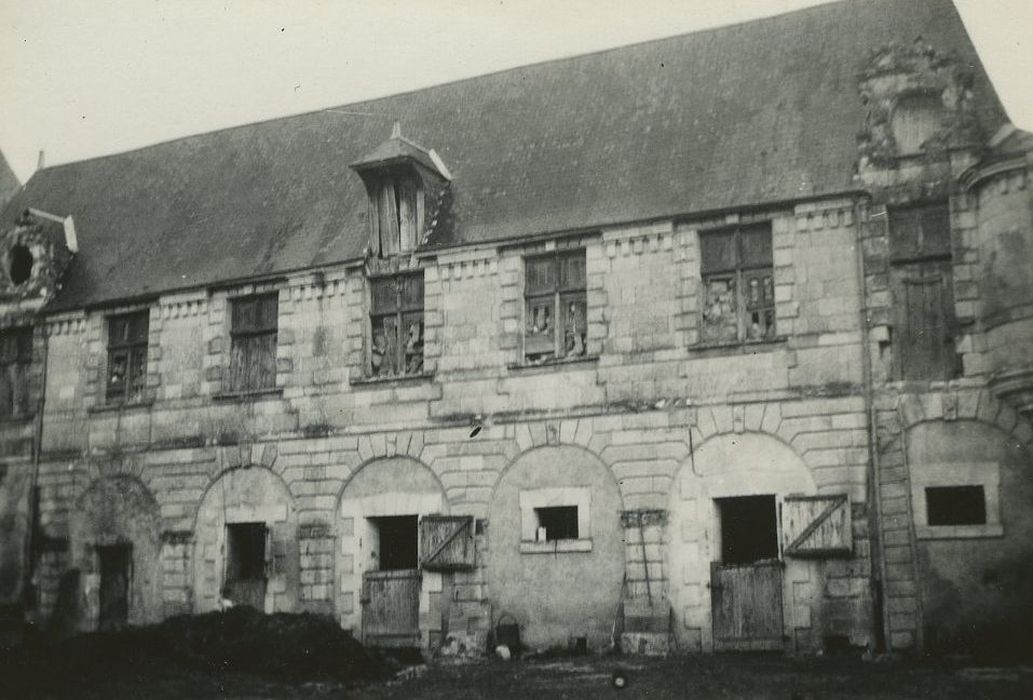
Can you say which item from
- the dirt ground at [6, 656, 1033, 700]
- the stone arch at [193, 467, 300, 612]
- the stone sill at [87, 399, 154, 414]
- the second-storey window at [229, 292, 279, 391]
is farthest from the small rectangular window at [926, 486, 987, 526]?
the stone sill at [87, 399, 154, 414]

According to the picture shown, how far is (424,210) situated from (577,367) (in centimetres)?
394

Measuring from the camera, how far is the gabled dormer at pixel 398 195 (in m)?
18.9

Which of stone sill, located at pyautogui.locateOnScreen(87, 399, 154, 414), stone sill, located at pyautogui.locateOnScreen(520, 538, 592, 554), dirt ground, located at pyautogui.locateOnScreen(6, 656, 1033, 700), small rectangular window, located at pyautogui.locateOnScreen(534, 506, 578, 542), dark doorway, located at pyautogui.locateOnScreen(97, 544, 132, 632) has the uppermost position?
stone sill, located at pyautogui.locateOnScreen(87, 399, 154, 414)

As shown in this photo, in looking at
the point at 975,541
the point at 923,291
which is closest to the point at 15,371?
the point at 923,291

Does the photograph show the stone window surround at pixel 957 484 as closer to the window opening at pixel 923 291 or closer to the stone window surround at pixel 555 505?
the window opening at pixel 923 291

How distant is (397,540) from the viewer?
61.3ft

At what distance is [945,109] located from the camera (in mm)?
15695

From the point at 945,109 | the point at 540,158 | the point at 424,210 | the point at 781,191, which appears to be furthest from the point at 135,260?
the point at 945,109

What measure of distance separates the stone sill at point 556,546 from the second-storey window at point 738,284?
3.40 m

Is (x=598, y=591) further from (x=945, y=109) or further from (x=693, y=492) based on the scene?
(x=945, y=109)

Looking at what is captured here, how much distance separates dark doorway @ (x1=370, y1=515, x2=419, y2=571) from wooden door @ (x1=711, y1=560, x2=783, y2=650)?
5195mm

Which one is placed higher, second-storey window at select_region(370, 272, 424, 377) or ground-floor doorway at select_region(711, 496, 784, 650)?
second-storey window at select_region(370, 272, 424, 377)

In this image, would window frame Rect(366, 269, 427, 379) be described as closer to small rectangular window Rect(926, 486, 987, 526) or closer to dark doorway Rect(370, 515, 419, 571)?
dark doorway Rect(370, 515, 419, 571)

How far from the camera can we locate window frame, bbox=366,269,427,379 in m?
18.6
